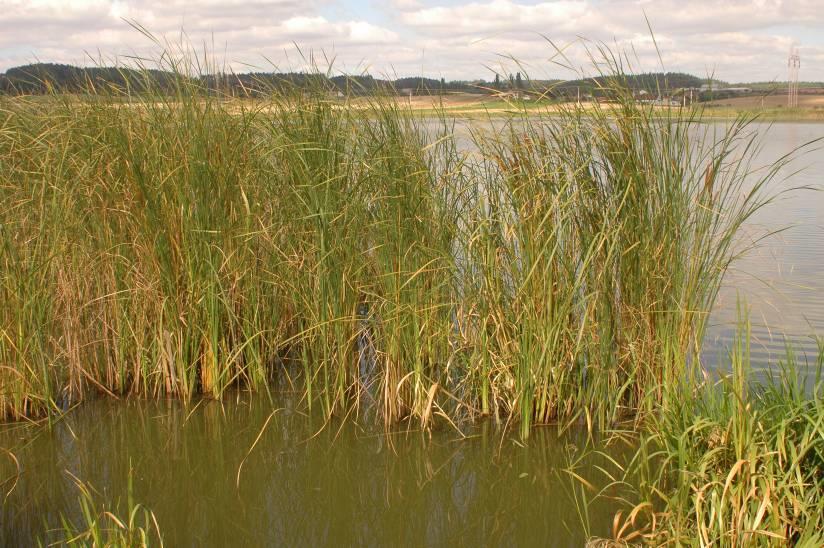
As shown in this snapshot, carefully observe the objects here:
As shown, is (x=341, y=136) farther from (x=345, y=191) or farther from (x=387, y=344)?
(x=387, y=344)

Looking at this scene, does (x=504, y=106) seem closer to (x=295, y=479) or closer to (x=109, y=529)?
(x=295, y=479)

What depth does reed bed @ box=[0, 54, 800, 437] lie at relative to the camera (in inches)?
159

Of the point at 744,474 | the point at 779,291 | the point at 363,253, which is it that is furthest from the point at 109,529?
the point at 779,291

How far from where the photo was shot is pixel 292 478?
390 centimetres

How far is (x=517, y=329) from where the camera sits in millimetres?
4051

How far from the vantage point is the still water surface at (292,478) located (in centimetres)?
344

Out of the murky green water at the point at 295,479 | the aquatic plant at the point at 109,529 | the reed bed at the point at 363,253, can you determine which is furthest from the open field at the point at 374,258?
the aquatic plant at the point at 109,529

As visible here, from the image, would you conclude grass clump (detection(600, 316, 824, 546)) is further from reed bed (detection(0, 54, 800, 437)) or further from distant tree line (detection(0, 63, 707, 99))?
distant tree line (detection(0, 63, 707, 99))

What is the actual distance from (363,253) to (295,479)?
Answer: 3.70 ft

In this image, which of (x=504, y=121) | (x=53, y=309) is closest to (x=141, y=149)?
(x=53, y=309)

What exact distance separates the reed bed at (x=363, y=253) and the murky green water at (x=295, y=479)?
18 cm

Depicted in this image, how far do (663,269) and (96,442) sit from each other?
2887mm

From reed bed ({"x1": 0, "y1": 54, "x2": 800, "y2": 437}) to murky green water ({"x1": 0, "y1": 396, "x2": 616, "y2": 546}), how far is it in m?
0.18

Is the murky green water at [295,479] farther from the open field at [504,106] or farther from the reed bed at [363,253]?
the open field at [504,106]
